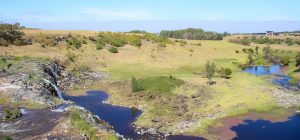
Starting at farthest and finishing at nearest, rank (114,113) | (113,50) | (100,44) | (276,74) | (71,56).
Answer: (100,44), (113,50), (71,56), (276,74), (114,113)

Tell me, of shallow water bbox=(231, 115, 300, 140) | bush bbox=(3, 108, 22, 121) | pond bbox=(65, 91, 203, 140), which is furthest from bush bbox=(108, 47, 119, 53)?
bush bbox=(3, 108, 22, 121)

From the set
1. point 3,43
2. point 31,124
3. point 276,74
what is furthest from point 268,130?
point 3,43

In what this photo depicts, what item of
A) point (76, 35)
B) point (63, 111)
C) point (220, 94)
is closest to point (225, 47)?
point (76, 35)

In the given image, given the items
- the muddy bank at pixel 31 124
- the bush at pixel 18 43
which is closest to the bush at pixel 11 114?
the muddy bank at pixel 31 124

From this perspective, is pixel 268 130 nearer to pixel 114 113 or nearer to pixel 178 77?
pixel 114 113

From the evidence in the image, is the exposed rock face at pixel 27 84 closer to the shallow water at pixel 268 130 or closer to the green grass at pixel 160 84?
the green grass at pixel 160 84

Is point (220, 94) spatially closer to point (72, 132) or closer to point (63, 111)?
point (63, 111)
